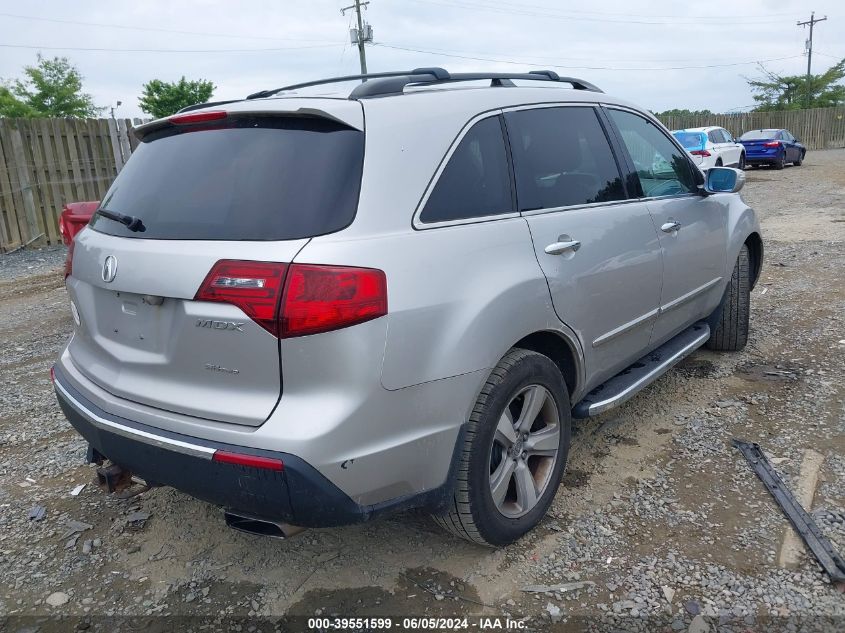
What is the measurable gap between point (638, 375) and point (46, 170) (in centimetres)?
1052

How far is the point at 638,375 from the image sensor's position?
359 centimetres

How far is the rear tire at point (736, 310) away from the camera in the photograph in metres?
4.75

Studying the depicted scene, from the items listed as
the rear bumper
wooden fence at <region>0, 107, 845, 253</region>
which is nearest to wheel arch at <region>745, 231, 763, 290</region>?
the rear bumper

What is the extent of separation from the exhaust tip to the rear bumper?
0.07 meters

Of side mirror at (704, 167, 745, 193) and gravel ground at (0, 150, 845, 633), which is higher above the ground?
side mirror at (704, 167, 745, 193)

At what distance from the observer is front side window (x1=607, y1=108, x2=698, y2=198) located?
3678 millimetres

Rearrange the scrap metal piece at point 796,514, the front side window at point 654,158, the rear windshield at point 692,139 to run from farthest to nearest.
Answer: the rear windshield at point 692,139 < the front side window at point 654,158 < the scrap metal piece at point 796,514

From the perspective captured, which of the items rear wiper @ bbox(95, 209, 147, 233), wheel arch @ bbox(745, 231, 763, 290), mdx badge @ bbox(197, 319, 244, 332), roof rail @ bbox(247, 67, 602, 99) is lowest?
wheel arch @ bbox(745, 231, 763, 290)

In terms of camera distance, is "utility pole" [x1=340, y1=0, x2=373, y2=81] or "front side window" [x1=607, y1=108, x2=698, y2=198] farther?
"utility pole" [x1=340, y1=0, x2=373, y2=81]

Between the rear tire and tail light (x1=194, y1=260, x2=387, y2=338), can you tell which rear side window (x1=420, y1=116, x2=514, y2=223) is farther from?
the rear tire

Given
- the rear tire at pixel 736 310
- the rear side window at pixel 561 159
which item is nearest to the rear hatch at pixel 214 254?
the rear side window at pixel 561 159

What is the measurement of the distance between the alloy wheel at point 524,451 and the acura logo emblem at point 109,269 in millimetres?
1501

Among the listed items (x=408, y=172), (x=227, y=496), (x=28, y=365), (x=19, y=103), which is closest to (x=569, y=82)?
(x=408, y=172)

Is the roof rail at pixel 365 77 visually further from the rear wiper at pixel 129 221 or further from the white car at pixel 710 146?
the white car at pixel 710 146
